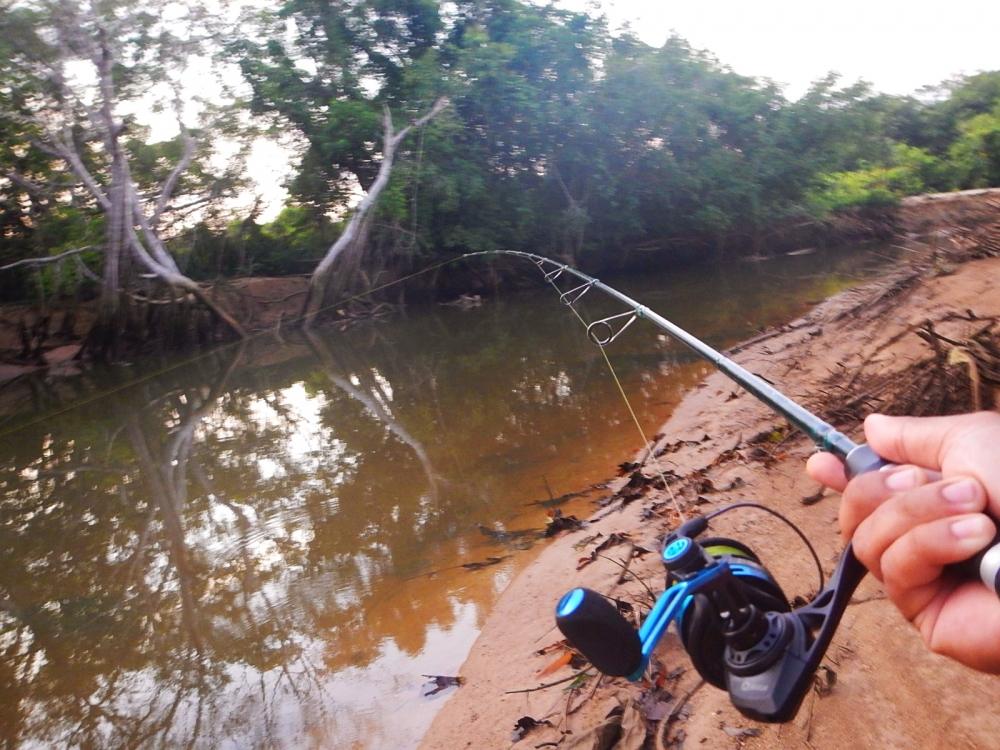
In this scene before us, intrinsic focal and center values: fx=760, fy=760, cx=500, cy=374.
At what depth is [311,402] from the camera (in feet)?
29.4

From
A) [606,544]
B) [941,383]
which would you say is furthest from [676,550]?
[941,383]

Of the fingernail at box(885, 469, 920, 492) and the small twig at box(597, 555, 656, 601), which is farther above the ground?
the fingernail at box(885, 469, 920, 492)

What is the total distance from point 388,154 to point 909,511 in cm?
1578

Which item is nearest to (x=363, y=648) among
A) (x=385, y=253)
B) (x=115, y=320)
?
(x=115, y=320)

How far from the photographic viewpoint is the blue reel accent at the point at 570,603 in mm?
1111

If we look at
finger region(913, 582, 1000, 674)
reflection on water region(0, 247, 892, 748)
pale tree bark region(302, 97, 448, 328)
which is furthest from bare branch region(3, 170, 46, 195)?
finger region(913, 582, 1000, 674)

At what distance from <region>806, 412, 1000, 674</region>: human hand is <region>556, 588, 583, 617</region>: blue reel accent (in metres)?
0.42

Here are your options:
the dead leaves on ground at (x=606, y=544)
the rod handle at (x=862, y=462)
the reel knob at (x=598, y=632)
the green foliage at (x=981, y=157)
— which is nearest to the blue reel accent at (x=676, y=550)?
A: the reel knob at (x=598, y=632)

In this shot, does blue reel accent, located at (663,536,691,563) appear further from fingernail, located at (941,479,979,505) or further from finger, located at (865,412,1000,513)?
fingernail, located at (941,479,979,505)

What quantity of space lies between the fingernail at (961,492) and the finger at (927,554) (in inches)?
0.6

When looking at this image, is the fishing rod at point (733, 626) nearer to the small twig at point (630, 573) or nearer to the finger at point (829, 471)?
the finger at point (829, 471)

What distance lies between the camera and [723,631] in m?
1.13

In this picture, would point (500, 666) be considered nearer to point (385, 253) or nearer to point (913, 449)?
point (913, 449)

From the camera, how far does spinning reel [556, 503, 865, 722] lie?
1.04 metres
